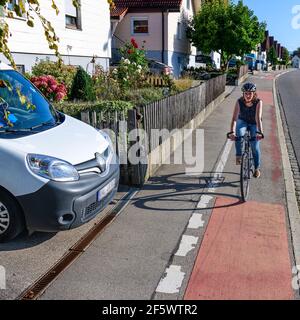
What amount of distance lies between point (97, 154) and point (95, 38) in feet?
43.0

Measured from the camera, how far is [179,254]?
4.34 meters

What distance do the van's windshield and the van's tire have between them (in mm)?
777

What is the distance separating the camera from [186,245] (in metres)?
4.57

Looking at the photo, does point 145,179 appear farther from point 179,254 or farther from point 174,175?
point 179,254

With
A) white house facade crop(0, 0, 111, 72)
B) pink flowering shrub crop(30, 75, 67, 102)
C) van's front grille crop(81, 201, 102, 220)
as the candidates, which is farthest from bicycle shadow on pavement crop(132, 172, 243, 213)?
white house facade crop(0, 0, 111, 72)

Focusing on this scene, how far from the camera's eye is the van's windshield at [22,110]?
443 cm

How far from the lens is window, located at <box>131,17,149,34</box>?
2830cm

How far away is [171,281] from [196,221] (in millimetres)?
1570

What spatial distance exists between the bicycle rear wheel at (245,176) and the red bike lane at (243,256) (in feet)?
0.60

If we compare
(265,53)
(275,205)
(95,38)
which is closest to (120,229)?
(275,205)

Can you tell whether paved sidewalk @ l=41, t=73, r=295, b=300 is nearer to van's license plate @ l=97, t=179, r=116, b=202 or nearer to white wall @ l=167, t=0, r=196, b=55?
van's license plate @ l=97, t=179, r=116, b=202

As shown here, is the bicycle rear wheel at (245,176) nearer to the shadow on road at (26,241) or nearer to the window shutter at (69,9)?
the shadow on road at (26,241)

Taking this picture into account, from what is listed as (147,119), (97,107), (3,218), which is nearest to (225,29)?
(97,107)

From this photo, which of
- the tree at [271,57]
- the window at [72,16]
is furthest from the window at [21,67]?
the tree at [271,57]
